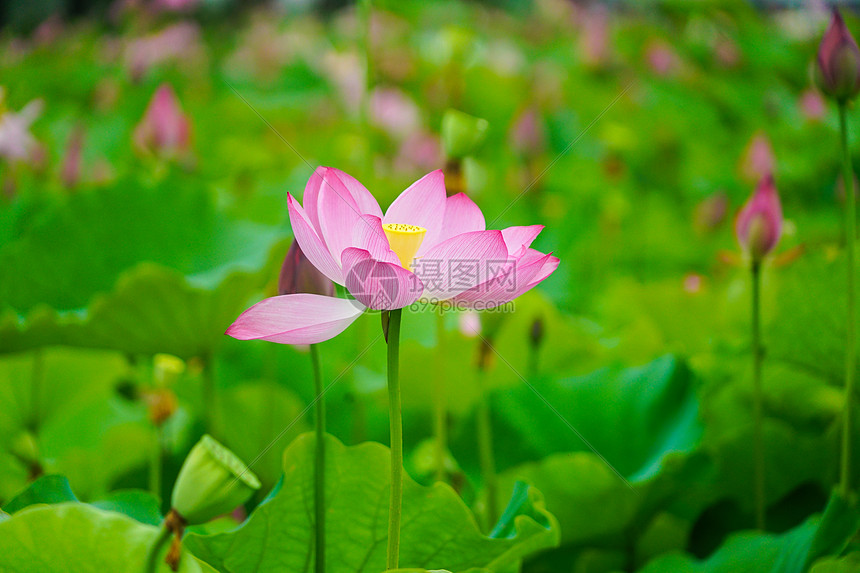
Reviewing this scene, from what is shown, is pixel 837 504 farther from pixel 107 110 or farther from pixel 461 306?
pixel 107 110

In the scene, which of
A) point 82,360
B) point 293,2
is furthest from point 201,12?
point 82,360

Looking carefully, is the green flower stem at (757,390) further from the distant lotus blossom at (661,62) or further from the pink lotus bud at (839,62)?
the distant lotus blossom at (661,62)

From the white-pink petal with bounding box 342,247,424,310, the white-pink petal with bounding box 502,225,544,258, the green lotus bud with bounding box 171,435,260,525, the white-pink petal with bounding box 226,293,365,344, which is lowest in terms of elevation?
the green lotus bud with bounding box 171,435,260,525

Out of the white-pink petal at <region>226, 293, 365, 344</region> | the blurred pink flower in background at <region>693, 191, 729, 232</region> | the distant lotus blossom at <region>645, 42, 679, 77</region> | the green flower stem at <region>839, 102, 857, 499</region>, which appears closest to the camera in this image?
the white-pink petal at <region>226, 293, 365, 344</region>

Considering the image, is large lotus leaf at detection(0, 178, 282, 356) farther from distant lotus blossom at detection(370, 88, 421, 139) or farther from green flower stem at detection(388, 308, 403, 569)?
distant lotus blossom at detection(370, 88, 421, 139)

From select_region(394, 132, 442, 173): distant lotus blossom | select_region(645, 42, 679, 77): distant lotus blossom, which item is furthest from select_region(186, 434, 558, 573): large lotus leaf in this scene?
select_region(645, 42, 679, 77): distant lotus blossom

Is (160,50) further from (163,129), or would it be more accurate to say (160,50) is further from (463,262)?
(463,262)

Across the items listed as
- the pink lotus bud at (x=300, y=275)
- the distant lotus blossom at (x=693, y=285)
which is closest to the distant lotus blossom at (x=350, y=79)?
the distant lotus blossom at (x=693, y=285)

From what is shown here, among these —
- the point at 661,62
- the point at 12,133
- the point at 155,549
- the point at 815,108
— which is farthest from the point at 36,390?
the point at 661,62
